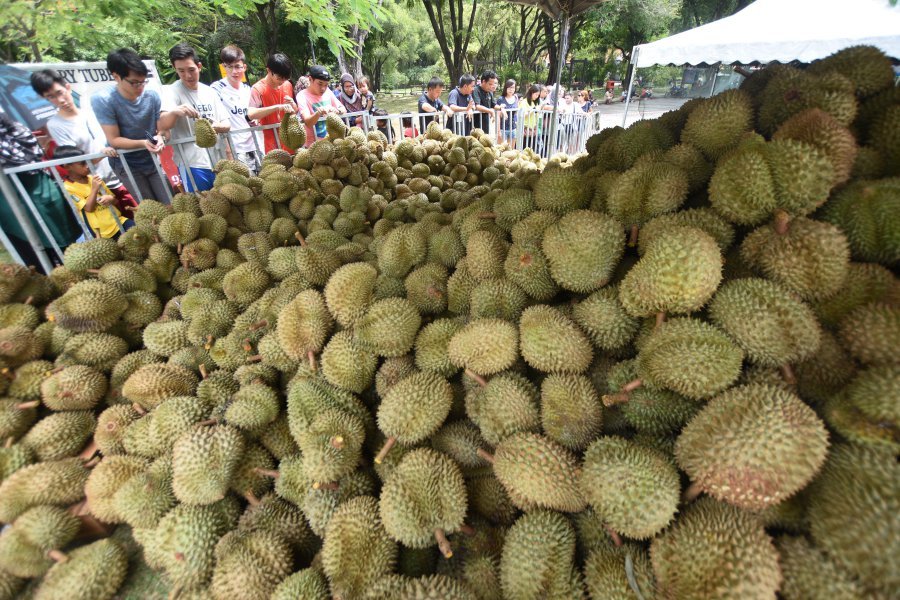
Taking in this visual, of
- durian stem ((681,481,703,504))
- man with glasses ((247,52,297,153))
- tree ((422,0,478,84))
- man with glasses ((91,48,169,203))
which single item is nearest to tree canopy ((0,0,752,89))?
tree ((422,0,478,84))

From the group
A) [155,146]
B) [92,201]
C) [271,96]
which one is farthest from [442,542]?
[271,96]

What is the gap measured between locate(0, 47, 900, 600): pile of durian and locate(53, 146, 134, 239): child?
1.39 meters

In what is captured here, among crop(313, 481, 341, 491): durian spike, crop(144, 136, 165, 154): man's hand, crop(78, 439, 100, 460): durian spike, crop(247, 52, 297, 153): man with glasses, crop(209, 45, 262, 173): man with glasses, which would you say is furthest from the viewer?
crop(209, 45, 262, 173): man with glasses

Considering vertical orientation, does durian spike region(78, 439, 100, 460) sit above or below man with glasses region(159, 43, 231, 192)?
below

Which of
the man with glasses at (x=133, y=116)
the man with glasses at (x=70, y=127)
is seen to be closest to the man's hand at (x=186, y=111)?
the man with glasses at (x=133, y=116)

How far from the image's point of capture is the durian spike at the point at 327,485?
6.12 feet

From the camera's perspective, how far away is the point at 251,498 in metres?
2.09

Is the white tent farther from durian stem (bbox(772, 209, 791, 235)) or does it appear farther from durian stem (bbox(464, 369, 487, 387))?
durian stem (bbox(464, 369, 487, 387))

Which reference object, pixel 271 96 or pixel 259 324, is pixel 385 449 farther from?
pixel 271 96

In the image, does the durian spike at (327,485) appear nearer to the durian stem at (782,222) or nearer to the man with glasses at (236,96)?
the durian stem at (782,222)

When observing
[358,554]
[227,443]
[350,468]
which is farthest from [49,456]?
[358,554]

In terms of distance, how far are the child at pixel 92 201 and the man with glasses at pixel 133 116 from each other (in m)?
0.31

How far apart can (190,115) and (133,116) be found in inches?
21.4

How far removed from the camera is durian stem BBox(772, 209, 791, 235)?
5.09 ft
